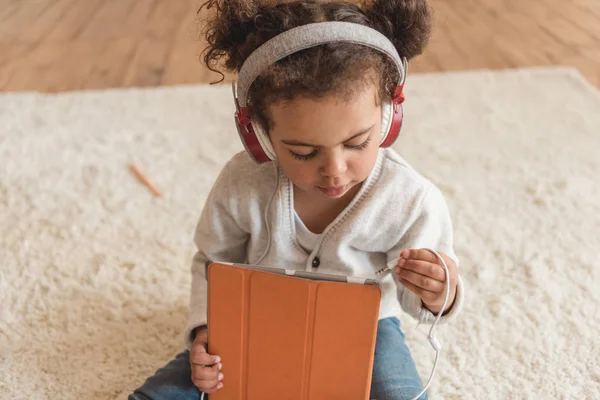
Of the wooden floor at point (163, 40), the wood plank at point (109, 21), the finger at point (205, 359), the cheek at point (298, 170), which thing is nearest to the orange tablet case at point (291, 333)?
the finger at point (205, 359)

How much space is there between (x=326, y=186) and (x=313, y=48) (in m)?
0.16

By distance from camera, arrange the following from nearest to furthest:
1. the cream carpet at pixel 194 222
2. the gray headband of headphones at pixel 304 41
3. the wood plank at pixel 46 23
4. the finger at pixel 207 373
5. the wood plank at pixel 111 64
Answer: the gray headband of headphones at pixel 304 41
the finger at pixel 207 373
the cream carpet at pixel 194 222
the wood plank at pixel 111 64
the wood plank at pixel 46 23

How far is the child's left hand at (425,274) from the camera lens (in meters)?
0.69

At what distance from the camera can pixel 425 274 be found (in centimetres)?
70

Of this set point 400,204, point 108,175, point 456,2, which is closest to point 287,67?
point 400,204

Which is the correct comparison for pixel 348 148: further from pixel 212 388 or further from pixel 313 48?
pixel 212 388

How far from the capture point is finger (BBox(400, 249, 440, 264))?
70 centimetres

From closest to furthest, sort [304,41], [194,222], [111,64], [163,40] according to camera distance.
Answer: [304,41]
[194,222]
[111,64]
[163,40]

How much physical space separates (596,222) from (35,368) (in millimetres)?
1112

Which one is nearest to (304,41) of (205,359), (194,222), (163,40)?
(205,359)

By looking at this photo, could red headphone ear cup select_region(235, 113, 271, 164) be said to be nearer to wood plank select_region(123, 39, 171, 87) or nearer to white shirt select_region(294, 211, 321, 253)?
white shirt select_region(294, 211, 321, 253)

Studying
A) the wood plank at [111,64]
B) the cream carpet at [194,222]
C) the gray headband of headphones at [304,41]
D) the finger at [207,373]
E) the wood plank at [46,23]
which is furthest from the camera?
the wood plank at [46,23]

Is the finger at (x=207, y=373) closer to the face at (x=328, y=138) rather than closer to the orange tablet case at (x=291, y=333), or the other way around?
the orange tablet case at (x=291, y=333)

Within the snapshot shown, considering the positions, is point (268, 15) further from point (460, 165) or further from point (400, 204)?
point (460, 165)
